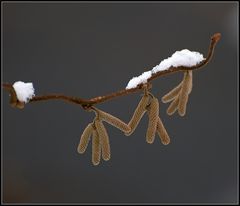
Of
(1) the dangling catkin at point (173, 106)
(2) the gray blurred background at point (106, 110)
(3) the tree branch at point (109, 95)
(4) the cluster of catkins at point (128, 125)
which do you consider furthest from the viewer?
(2) the gray blurred background at point (106, 110)

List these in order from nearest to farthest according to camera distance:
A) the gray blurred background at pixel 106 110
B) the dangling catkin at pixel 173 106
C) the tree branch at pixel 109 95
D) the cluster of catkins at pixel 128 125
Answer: the tree branch at pixel 109 95
the cluster of catkins at pixel 128 125
the dangling catkin at pixel 173 106
the gray blurred background at pixel 106 110

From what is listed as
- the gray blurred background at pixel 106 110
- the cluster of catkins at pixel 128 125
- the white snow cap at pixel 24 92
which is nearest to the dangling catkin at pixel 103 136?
the cluster of catkins at pixel 128 125

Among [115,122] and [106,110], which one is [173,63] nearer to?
[115,122]

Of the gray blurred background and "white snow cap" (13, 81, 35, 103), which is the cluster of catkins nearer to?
"white snow cap" (13, 81, 35, 103)

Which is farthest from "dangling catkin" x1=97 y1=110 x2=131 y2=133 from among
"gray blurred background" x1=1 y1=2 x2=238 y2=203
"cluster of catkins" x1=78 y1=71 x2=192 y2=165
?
"gray blurred background" x1=1 y1=2 x2=238 y2=203

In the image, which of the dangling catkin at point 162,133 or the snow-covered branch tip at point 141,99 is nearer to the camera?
the snow-covered branch tip at point 141,99

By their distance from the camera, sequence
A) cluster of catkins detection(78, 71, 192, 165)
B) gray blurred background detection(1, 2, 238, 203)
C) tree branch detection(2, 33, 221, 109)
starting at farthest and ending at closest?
gray blurred background detection(1, 2, 238, 203) < cluster of catkins detection(78, 71, 192, 165) < tree branch detection(2, 33, 221, 109)

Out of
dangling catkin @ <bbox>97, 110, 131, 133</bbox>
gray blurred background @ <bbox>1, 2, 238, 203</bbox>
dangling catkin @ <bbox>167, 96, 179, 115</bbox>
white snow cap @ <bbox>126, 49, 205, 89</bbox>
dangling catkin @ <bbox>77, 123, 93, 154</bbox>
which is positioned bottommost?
dangling catkin @ <bbox>97, 110, 131, 133</bbox>

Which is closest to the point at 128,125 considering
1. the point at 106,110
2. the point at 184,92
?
the point at 184,92

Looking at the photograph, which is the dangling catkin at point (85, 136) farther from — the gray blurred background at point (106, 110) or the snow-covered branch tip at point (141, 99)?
the gray blurred background at point (106, 110)

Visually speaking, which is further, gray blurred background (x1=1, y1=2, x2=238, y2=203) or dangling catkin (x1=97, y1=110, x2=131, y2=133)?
gray blurred background (x1=1, y1=2, x2=238, y2=203)

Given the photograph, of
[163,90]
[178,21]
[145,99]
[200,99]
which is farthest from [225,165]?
[145,99]

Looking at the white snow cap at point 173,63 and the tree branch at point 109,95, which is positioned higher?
the white snow cap at point 173,63
